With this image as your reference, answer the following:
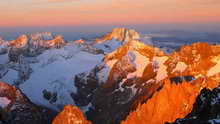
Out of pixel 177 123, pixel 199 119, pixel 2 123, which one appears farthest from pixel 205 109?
pixel 2 123

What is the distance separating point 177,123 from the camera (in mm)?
70250

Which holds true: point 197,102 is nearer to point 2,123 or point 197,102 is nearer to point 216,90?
point 216,90

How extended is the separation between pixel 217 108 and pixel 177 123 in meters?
7.08

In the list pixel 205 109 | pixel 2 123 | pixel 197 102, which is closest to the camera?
pixel 2 123

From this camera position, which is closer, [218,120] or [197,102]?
[218,120]

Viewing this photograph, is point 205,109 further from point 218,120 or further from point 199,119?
point 218,120

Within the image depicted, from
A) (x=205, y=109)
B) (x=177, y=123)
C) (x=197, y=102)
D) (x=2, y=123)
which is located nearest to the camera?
(x=2, y=123)

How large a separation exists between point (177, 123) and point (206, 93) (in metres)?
11.9

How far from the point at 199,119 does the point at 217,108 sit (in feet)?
10.1

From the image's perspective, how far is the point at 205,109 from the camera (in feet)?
249

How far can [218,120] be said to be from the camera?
65.5 metres

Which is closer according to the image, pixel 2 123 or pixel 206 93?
pixel 2 123

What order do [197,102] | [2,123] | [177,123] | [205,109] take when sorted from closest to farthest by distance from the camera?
1. [2,123]
2. [177,123]
3. [205,109]
4. [197,102]

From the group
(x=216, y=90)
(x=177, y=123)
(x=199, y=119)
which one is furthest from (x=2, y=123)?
(x=216, y=90)
